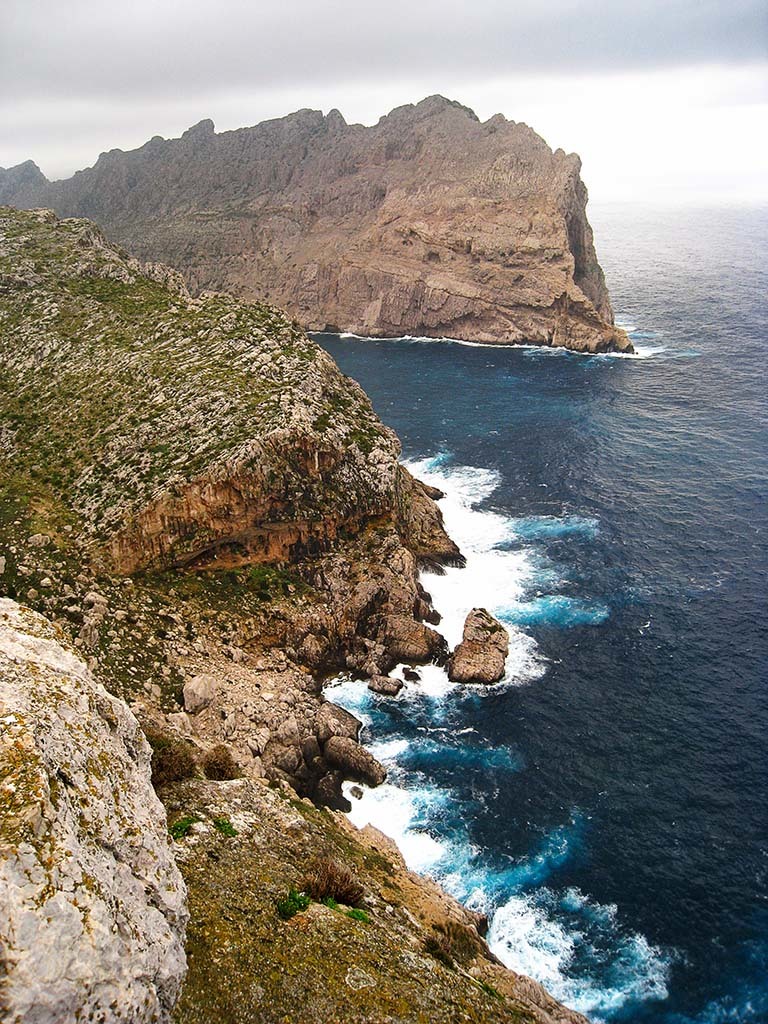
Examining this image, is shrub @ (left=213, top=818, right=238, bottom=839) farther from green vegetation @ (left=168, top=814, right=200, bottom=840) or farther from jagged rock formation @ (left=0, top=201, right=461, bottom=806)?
jagged rock formation @ (left=0, top=201, right=461, bottom=806)

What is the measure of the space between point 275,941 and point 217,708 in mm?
24715

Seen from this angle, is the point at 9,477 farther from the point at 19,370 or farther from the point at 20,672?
the point at 20,672

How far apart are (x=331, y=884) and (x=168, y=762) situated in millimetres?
7579

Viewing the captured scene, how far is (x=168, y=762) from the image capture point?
26.9 metres

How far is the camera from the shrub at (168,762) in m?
25.9

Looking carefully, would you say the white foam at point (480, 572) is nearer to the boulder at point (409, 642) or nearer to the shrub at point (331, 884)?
the boulder at point (409, 642)

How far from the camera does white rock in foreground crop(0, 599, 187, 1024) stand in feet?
38.9

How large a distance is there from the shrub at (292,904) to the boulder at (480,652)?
105ft

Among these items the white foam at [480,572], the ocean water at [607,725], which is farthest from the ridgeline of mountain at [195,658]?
the ocean water at [607,725]


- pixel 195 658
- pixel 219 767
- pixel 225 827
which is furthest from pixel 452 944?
pixel 195 658

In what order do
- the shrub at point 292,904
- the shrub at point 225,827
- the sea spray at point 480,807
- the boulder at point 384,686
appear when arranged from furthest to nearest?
the boulder at point 384,686
the sea spray at point 480,807
the shrub at point 225,827
the shrub at point 292,904

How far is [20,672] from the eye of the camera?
55.1 feet

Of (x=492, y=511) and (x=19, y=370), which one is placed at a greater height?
(x=19, y=370)

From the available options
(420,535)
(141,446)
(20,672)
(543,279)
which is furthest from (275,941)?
(543,279)
